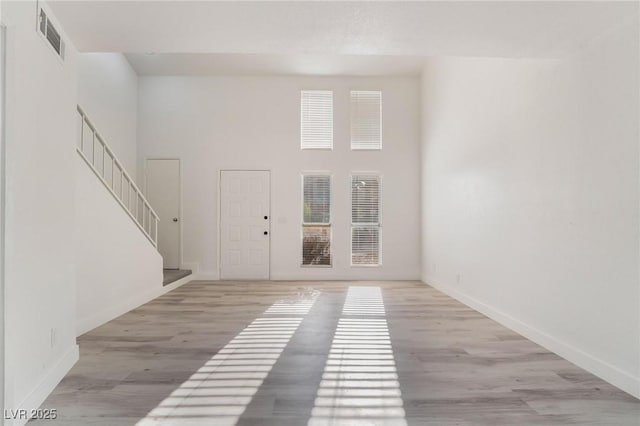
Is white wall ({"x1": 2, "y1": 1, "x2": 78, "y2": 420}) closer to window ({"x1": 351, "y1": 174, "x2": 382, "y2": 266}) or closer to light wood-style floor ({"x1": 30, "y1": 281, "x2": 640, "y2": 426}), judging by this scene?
light wood-style floor ({"x1": 30, "y1": 281, "x2": 640, "y2": 426})

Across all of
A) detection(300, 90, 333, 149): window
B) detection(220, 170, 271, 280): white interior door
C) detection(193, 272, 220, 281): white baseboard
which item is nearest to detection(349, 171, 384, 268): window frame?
detection(300, 90, 333, 149): window

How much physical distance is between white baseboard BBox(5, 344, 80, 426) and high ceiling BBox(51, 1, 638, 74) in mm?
2333

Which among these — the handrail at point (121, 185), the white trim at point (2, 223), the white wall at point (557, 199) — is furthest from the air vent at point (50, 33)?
the white wall at point (557, 199)

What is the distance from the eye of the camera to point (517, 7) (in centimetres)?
245

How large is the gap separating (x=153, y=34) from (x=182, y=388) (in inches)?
99.3

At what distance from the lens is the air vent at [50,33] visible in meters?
2.41

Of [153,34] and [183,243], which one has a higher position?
Result: [153,34]

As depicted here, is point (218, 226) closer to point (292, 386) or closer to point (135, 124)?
point (135, 124)

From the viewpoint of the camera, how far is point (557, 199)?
11.0ft

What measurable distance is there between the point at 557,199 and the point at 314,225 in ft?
16.3

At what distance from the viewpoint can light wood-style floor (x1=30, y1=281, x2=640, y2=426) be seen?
7.43 feet

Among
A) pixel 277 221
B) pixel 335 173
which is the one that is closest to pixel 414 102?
pixel 335 173

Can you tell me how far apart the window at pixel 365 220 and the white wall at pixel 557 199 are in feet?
7.48

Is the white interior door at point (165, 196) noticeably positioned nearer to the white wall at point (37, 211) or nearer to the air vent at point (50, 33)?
the white wall at point (37, 211)
